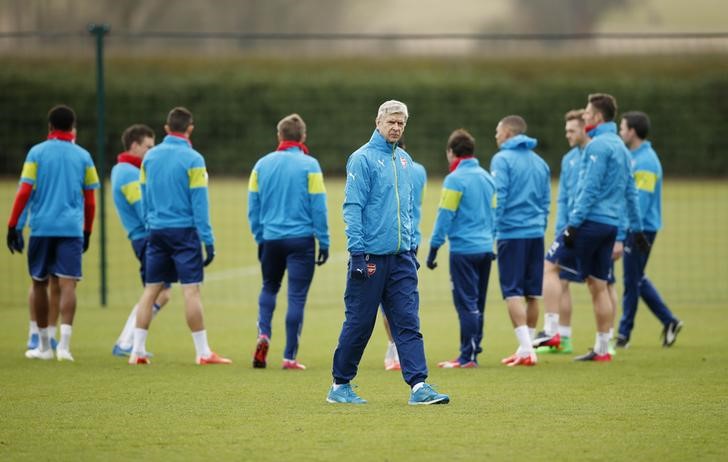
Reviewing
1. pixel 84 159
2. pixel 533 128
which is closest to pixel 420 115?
pixel 533 128

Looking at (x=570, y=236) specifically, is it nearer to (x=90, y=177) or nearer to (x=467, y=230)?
(x=467, y=230)

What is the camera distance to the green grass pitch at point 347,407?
6562mm

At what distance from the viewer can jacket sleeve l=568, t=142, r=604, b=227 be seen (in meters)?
10.3

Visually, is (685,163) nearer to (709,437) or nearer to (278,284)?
(278,284)

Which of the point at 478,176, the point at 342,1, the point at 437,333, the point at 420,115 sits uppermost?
the point at 342,1

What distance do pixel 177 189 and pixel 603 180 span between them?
382cm

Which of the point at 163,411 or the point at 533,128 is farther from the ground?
the point at 533,128

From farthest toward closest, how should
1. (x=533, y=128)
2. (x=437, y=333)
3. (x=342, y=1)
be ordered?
(x=342, y=1)
(x=533, y=128)
(x=437, y=333)

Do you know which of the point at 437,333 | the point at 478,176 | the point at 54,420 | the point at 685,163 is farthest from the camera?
the point at 685,163

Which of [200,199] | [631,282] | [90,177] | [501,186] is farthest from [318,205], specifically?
[631,282]

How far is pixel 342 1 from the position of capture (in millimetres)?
67875

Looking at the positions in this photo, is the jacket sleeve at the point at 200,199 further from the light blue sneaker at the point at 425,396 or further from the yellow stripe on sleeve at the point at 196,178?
the light blue sneaker at the point at 425,396

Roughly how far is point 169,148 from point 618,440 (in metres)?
5.18

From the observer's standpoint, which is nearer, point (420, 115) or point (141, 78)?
point (420, 115)
